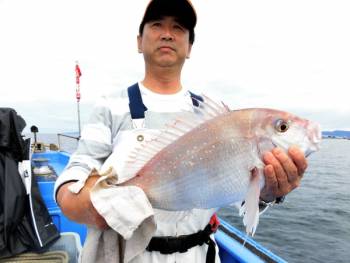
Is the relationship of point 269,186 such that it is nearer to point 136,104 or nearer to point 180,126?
point 180,126

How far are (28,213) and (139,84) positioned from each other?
82.5 inches

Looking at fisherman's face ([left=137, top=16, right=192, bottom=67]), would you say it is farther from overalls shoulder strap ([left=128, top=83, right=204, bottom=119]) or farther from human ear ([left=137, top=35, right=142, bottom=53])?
overalls shoulder strap ([left=128, top=83, right=204, bottom=119])

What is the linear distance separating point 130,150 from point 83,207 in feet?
1.79

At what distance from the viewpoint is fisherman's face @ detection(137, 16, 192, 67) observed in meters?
2.52

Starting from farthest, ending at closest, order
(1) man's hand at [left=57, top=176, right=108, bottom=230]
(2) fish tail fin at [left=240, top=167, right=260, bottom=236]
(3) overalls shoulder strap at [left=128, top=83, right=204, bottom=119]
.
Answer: (3) overalls shoulder strap at [left=128, top=83, right=204, bottom=119], (2) fish tail fin at [left=240, top=167, right=260, bottom=236], (1) man's hand at [left=57, top=176, right=108, bottom=230]

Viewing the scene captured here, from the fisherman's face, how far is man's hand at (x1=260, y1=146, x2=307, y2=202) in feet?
3.89

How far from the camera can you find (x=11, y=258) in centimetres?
→ 327

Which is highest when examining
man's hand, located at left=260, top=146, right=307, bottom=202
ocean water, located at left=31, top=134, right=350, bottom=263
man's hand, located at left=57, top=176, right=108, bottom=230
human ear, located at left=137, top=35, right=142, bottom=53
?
human ear, located at left=137, top=35, right=142, bottom=53

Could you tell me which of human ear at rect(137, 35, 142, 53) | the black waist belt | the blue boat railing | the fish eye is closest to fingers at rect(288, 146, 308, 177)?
the fish eye

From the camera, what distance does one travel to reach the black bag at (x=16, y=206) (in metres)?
3.30

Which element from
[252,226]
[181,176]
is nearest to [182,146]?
[181,176]

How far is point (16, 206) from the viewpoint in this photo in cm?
339

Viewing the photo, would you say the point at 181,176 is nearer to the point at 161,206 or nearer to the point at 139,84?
the point at 161,206

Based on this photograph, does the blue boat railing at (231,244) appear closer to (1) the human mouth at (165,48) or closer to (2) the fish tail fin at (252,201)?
(2) the fish tail fin at (252,201)
